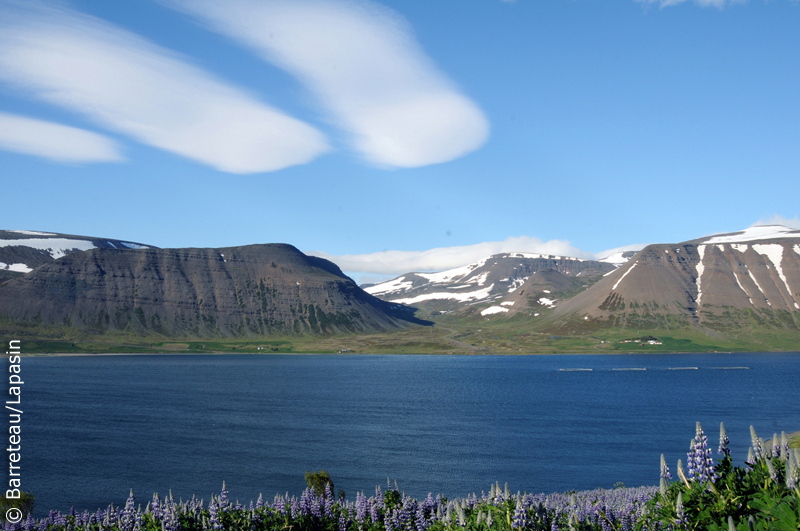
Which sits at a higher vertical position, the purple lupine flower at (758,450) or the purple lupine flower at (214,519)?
the purple lupine flower at (758,450)

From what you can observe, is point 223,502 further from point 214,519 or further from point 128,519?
point 128,519

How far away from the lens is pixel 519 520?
45.7ft

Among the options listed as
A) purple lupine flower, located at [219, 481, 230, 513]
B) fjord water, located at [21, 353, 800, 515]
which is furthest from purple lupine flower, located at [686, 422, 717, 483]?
fjord water, located at [21, 353, 800, 515]

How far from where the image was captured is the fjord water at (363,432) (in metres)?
67.1

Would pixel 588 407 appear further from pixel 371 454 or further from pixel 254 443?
pixel 254 443

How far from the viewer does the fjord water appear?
67.1m

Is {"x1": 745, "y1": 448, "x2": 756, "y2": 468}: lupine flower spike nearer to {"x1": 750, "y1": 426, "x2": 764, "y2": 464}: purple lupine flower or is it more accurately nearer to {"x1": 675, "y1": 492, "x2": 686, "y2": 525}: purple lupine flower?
{"x1": 750, "y1": 426, "x2": 764, "y2": 464}: purple lupine flower

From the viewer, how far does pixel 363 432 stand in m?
95.2

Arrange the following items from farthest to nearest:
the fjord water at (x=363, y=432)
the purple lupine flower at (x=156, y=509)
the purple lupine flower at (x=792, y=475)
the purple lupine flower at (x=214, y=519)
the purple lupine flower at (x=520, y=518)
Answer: the fjord water at (x=363, y=432)
the purple lupine flower at (x=156, y=509)
the purple lupine flower at (x=214, y=519)
the purple lupine flower at (x=520, y=518)
the purple lupine flower at (x=792, y=475)

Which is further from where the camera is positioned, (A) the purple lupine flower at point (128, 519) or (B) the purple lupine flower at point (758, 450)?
(A) the purple lupine flower at point (128, 519)

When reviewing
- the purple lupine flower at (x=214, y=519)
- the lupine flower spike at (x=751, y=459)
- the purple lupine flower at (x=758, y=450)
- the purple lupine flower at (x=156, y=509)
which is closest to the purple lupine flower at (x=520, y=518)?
the lupine flower spike at (x=751, y=459)

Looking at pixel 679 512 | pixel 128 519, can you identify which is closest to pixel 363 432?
pixel 128 519

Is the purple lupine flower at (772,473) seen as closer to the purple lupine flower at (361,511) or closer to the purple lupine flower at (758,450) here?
the purple lupine flower at (758,450)

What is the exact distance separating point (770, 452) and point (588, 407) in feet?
402
